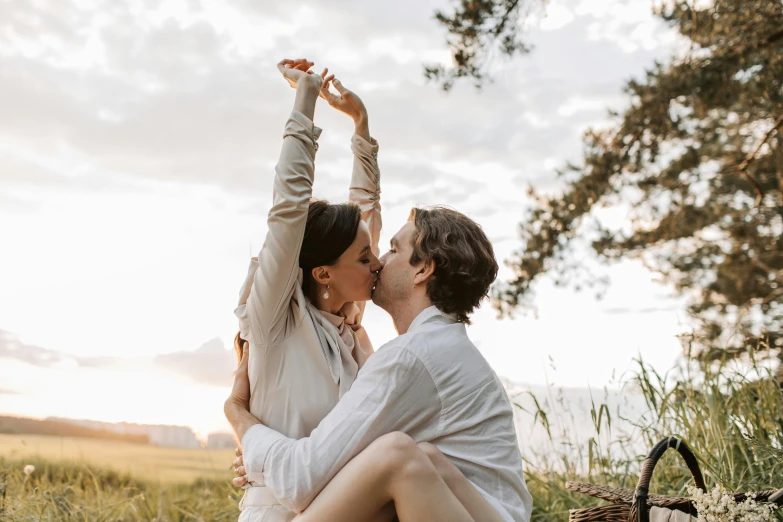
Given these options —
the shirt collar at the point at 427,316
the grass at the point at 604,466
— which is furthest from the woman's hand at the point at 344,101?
the grass at the point at 604,466

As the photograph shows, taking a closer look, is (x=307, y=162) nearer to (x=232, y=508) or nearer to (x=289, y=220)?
(x=289, y=220)

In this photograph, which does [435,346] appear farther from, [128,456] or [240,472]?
[128,456]

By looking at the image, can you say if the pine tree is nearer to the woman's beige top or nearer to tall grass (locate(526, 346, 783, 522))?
tall grass (locate(526, 346, 783, 522))

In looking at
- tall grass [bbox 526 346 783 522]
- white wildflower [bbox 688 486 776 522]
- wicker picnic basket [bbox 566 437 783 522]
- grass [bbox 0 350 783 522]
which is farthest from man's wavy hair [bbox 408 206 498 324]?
tall grass [bbox 526 346 783 522]

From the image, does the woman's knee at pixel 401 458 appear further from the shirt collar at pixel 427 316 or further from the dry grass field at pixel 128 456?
the dry grass field at pixel 128 456

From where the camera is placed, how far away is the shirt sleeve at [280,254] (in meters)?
2.15

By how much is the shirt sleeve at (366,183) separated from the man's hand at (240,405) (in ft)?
2.85

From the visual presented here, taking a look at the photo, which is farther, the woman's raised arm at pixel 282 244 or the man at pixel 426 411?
the woman's raised arm at pixel 282 244

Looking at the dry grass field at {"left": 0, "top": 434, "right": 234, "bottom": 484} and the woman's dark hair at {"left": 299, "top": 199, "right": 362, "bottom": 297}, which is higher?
the woman's dark hair at {"left": 299, "top": 199, "right": 362, "bottom": 297}

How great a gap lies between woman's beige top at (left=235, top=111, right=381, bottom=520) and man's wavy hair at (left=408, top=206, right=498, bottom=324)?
353mm

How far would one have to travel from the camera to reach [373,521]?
→ 1.96 meters

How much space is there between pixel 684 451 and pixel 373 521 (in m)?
1.18

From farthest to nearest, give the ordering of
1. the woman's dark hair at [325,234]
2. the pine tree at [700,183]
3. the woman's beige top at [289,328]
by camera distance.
Result: the pine tree at [700,183]
the woman's dark hair at [325,234]
the woman's beige top at [289,328]

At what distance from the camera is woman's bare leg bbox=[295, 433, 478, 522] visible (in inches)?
73.0
